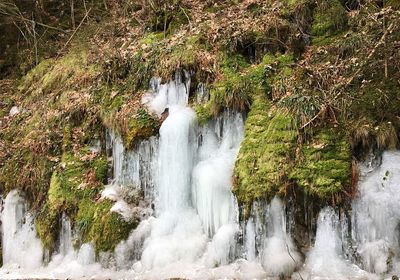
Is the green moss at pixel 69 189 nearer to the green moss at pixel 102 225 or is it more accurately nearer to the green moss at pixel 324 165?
the green moss at pixel 102 225

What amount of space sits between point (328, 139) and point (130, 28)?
7.56 metres

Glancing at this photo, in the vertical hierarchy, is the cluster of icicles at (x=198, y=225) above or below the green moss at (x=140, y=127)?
below

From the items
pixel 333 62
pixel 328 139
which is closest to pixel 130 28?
pixel 333 62

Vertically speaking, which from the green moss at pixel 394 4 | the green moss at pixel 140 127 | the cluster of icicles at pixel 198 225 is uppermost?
the green moss at pixel 394 4

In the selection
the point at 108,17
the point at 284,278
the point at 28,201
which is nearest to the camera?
the point at 284,278

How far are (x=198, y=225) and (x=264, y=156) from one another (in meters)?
1.62

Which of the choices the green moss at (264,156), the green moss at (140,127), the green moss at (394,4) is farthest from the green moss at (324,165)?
the green moss at (140,127)

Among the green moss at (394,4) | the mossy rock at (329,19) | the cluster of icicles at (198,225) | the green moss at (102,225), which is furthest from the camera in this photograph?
the mossy rock at (329,19)

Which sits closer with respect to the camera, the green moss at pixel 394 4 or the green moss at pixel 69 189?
the green moss at pixel 394 4

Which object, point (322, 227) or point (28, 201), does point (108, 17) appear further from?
point (322, 227)

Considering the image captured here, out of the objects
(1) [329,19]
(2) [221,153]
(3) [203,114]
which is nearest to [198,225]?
(2) [221,153]

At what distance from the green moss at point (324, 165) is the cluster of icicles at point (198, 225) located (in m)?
0.27

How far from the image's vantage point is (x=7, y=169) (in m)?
9.46

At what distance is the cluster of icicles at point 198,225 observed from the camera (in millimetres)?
5734
